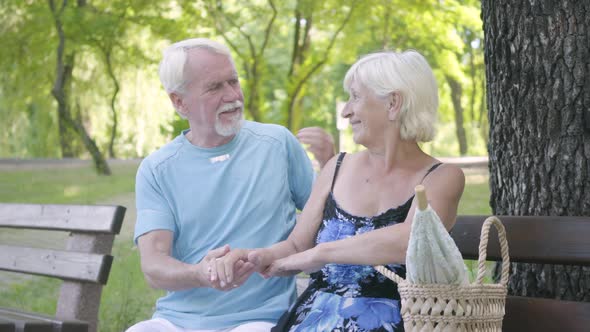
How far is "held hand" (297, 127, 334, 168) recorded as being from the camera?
9.53 ft

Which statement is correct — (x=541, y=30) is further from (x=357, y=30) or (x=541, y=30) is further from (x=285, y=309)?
(x=357, y=30)

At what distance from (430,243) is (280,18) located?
601 inches

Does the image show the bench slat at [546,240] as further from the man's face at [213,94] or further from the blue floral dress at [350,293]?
the man's face at [213,94]

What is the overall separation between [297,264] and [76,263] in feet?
3.50

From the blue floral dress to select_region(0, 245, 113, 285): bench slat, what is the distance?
824mm

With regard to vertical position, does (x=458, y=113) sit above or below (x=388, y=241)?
below

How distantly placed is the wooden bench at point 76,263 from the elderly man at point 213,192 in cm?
25

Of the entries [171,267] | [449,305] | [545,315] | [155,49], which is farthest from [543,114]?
[155,49]

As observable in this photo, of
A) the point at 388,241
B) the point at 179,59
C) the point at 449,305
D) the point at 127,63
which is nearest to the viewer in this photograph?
the point at 449,305

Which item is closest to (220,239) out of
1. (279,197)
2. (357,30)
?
(279,197)

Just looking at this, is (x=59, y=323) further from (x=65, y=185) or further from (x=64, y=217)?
(x=65, y=185)

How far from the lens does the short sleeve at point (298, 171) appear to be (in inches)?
124

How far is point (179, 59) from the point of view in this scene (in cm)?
308

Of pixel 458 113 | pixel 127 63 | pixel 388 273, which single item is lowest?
pixel 458 113
